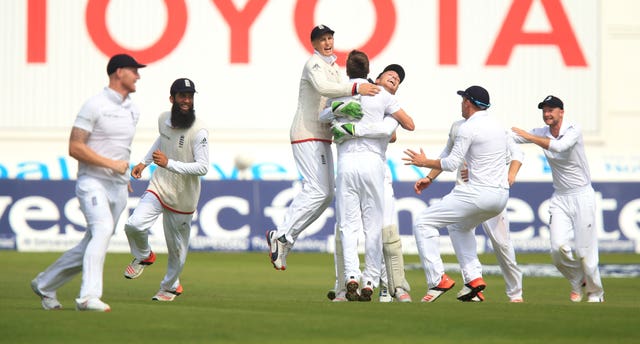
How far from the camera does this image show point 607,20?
108 ft

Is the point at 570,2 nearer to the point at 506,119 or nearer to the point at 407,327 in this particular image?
the point at 506,119

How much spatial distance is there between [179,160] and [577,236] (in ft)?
15.5

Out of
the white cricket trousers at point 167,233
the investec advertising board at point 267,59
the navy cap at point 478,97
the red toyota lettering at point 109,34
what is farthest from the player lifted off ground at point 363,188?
the red toyota lettering at point 109,34

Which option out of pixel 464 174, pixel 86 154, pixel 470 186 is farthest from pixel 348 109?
pixel 86 154

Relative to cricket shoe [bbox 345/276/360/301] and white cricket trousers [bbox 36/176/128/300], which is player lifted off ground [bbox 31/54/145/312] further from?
cricket shoe [bbox 345/276/360/301]

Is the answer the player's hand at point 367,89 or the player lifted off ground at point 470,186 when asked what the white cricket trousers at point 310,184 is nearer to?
the player's hand at point 367,89

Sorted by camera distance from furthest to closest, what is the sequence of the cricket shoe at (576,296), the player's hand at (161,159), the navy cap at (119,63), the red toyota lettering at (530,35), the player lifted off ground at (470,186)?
the red toyota lettering at (530,35), the cricket shoe at (576,296), the player lifted off ground at (470,186), the player's hand at (161,159), the navy cap at (119,63)

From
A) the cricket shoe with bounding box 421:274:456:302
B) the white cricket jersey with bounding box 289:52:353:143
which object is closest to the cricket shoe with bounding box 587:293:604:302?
the cricket shoe with bounding box 421:274:456:302

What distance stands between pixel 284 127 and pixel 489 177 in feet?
65.2

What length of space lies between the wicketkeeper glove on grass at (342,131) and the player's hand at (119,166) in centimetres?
237

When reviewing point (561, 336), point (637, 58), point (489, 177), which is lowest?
point (561, 336)

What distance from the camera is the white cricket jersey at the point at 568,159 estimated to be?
14453 millimetres

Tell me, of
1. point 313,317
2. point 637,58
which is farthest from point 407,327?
point 637,58

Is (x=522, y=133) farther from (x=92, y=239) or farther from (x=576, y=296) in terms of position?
(x=92, y=239)
